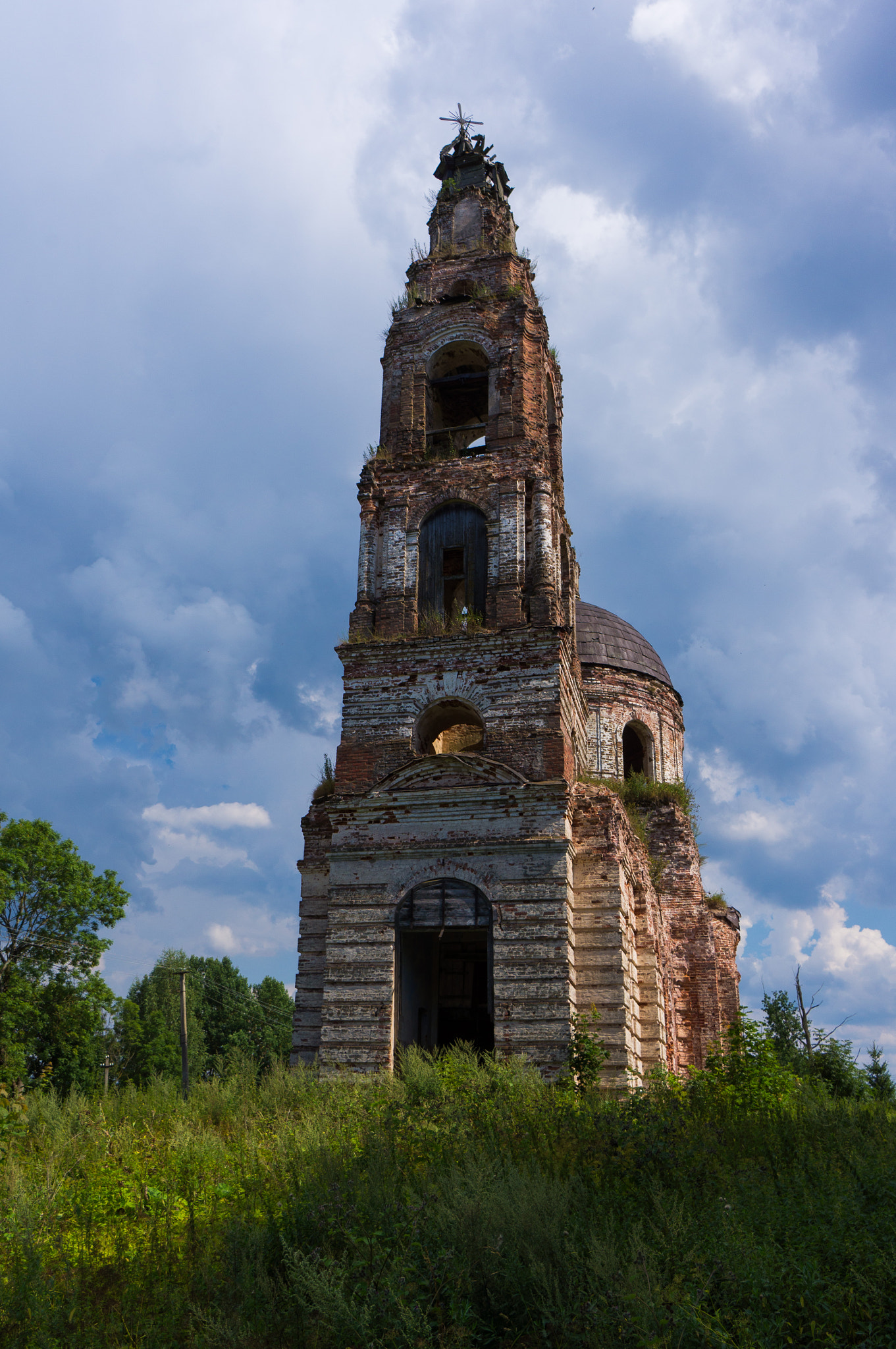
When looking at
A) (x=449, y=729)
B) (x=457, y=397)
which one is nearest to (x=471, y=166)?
(x=457, y=397)

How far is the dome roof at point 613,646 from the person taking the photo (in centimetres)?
2409

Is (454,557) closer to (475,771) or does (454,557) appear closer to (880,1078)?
(475,771)

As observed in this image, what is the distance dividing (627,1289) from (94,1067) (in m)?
25.9

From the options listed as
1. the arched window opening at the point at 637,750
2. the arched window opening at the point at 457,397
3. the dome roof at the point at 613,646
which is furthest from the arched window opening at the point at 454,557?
the arched window opening at the point at 637,750

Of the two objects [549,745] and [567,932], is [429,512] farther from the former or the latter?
[567,932]

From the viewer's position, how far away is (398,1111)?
30.6 ft

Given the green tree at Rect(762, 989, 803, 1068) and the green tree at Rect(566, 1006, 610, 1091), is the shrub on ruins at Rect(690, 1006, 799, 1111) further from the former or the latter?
the green tree at Rect(762, 989, 803, 1068)

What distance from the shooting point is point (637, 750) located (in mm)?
24359

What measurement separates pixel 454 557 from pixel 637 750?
9818 millimetres

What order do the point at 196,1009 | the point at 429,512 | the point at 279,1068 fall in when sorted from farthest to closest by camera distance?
the point at 196,1009 < the point at 429,512 < the point at 279,1068

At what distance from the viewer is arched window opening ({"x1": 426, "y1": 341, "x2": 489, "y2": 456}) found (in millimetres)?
18047

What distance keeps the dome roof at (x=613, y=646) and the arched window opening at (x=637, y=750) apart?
4.99 feet

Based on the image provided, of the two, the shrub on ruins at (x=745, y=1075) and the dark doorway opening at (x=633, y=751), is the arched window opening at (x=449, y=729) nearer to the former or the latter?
the shrub on ruins at (x=745, y=1075)

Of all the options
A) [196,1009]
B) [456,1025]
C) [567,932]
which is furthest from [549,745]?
[196,1009]
